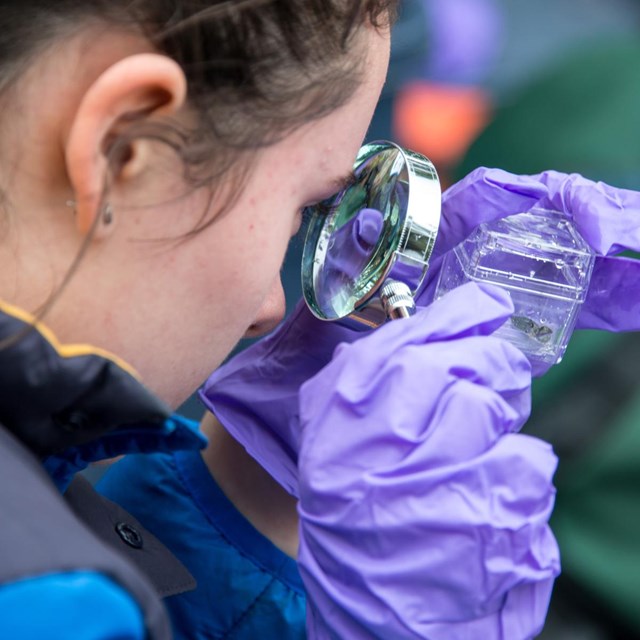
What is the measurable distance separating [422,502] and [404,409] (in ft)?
0.25

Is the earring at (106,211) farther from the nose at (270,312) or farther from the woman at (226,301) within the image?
the nose at (270,312)

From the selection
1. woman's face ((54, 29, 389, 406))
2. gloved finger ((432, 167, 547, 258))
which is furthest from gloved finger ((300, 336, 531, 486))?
gloved finger ((432, 167, 547, 258))

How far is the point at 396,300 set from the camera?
0.99 m

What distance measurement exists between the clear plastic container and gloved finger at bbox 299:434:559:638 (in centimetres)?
22

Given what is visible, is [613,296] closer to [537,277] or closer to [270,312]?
[537,277]

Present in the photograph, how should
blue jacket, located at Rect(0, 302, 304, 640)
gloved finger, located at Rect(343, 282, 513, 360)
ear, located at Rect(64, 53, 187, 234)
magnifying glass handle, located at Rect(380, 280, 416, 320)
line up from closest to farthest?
blue jacket, located at Rect(0, 302, 304, 640) < ear, located at Rect(64, 53, 187, 234) < gloved finger, located at Rect(343, 282, 513, 360) < magnifying glass handle, located at Rect(380, 280, 416, 320)

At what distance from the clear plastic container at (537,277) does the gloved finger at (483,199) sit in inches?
0.7

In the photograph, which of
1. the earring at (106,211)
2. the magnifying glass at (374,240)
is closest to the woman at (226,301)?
the earring at (106,211)

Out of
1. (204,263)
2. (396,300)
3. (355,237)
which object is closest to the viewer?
(204,263)

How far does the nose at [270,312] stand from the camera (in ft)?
3.41

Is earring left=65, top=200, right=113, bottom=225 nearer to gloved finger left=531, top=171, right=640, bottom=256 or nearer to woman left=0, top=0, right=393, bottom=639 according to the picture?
woman left=0, top=0, right=393, bottom=639

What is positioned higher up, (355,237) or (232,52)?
(232,52)

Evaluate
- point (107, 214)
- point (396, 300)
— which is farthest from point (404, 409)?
point (107, 214)

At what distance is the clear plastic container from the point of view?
1029 mm
